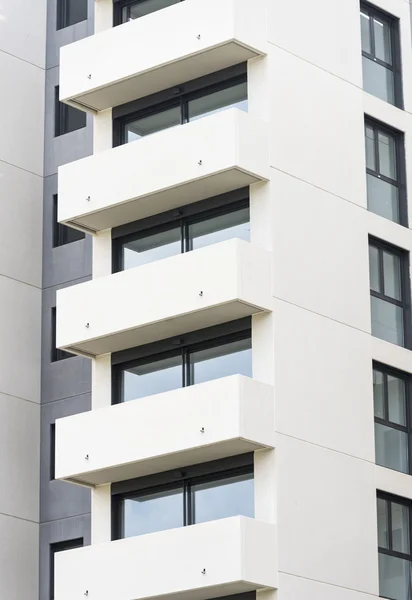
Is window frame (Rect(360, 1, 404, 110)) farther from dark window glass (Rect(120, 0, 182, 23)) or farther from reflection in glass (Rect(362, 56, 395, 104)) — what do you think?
dark window glass (Rect(120, 0, 182, 23))

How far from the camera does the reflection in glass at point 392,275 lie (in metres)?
36.6

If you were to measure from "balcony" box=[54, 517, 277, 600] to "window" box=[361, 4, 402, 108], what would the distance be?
11378mm

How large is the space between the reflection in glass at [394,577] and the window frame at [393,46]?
10462 millimetres

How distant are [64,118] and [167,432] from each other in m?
12.7

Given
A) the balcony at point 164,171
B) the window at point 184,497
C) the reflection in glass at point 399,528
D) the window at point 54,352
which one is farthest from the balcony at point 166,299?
the reflection in glass at point 399,528

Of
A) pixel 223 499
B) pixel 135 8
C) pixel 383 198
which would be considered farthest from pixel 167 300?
pixel 135 8

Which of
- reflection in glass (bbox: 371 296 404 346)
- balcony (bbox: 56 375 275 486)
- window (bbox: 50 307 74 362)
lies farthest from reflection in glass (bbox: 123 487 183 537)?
window (bbox: 50 307 74 362)

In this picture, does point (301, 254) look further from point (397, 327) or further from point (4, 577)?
point (4, 577)

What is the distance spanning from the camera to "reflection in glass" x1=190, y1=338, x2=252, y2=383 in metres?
33.9

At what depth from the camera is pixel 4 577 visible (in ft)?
126

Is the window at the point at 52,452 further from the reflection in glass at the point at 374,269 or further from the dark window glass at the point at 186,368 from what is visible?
the reflection in glass at the point at 374,269


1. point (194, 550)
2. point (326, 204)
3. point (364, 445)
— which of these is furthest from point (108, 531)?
point (326, 204)

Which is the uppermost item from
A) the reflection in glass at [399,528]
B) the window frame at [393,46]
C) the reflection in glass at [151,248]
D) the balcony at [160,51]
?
the window frame at [393,46]

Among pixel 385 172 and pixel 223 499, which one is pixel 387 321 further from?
pixel 223 499
